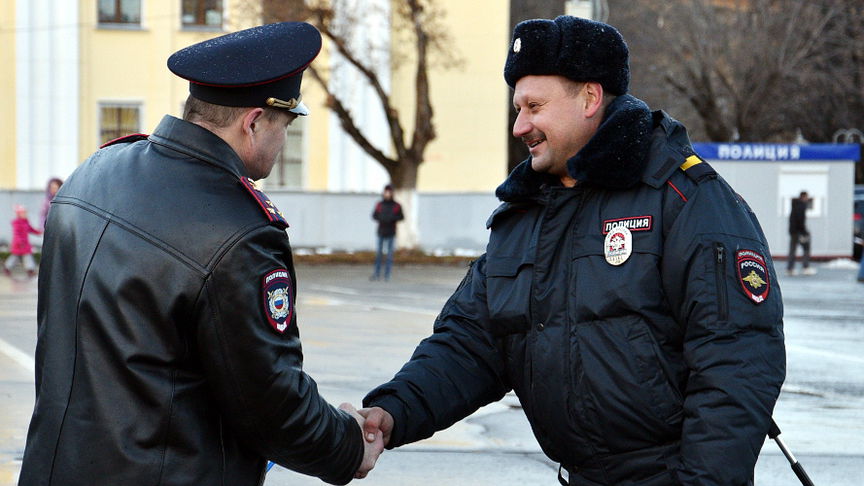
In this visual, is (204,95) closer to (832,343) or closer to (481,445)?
(481,445)

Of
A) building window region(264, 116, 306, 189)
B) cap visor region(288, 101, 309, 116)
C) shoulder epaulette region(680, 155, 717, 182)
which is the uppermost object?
cap visor region(288, 101, 309, 116)

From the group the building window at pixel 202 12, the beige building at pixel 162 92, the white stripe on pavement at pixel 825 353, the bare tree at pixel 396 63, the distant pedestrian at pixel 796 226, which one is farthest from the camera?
the building window at pixel 202 12

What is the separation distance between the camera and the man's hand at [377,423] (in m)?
3.48

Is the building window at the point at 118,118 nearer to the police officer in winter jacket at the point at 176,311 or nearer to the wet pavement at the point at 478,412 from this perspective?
the wet pavement at the point at 478,412

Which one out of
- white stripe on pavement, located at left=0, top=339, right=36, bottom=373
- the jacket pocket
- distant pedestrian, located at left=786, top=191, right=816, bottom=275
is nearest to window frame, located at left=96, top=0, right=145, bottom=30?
distant pedestrian, located at left=786, top=191, right=816, bottom=275

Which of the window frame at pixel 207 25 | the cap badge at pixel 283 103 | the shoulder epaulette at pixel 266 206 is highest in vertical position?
the window frame at pixel 207 25

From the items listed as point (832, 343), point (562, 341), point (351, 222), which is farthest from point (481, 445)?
point (351, 222)

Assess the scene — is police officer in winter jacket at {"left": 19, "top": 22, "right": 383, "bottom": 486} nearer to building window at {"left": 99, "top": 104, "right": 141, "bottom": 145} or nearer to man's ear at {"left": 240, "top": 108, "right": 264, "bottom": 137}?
man's ear at {"left": 240, "top": 108, "right": 264, "bottom": 137}

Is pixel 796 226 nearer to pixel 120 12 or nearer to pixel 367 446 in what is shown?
pixel 120 12

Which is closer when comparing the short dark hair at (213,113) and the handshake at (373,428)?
the short dark hair at (213,113)

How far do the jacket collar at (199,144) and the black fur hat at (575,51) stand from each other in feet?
3.01

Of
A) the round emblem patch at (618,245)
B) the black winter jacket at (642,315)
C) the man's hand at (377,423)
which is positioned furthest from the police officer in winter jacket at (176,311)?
the round emblem patch at (618,245)

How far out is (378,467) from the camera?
22.0 ft

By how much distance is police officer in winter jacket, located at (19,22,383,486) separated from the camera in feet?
8.77
